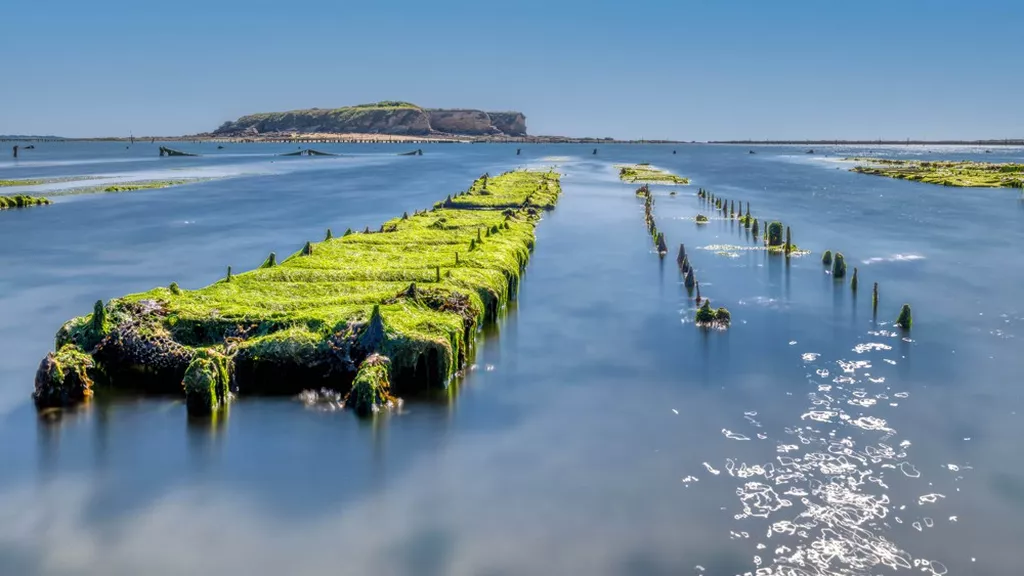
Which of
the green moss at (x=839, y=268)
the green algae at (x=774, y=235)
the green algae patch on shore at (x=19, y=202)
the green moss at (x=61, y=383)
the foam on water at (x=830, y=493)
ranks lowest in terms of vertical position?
the foam on water at (x=830, y=493)

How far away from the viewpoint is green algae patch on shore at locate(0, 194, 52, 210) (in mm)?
95875

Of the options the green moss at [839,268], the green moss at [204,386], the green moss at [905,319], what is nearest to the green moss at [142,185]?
the green moss at [204,386]

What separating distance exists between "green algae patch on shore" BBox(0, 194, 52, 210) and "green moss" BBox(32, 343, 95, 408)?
265ft

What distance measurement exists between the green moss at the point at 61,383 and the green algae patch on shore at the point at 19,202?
265 ft

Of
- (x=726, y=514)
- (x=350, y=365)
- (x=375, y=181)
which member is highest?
(x=375, y=181)

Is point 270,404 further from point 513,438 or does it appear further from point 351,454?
point 513,438

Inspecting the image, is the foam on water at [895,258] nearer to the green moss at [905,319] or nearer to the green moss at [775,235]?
the green moss at [775,235]

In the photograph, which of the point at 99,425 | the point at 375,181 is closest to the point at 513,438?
the point at 99,425

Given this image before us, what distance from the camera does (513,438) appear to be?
27.1 meters

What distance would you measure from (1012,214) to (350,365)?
298ft

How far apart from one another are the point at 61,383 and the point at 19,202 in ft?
275

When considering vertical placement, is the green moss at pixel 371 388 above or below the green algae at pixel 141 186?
below

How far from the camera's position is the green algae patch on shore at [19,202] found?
315 feet

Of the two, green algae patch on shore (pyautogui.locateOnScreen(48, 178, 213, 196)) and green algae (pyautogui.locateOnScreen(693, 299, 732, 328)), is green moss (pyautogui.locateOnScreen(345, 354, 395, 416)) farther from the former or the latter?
green algae patch on shore (pyautogui.locateOnScreen(48, 178, 213, 196))
